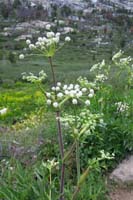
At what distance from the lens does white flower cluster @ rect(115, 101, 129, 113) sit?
795cm

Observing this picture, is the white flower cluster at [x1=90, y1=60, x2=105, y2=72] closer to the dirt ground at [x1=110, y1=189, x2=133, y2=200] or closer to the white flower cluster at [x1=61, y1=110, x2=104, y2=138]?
the dirt ground at [x1=110, y1=189, x2=133, y2=200]

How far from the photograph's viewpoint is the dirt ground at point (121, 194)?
6707mm

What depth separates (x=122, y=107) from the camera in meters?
8.02

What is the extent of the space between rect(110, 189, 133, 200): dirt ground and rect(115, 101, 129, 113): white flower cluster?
57.7 inches

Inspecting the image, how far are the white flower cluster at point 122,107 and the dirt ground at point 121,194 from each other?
4.81 feet

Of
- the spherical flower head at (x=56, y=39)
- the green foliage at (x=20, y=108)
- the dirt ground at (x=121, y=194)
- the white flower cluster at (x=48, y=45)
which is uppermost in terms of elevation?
the spherical flower head at (x=56, y=39)

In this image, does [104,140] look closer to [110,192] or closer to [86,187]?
[110,192]

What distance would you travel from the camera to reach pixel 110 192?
22.1ft

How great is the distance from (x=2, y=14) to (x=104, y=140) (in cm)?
16506

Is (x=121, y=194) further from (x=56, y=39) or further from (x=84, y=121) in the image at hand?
(x=56, y=39)

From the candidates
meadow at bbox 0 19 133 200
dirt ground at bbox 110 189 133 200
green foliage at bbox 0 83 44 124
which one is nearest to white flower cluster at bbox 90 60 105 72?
meadow at bbox 0 19 133 200

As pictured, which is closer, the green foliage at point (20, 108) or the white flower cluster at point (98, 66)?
the white flower cluster at point (98, 66)

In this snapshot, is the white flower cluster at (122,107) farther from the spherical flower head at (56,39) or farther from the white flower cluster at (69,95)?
the spherical flower head at (56,39)

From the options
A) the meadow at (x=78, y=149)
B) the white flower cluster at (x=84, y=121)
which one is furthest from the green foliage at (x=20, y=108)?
the white flower cluster at (x=84, y=121)
